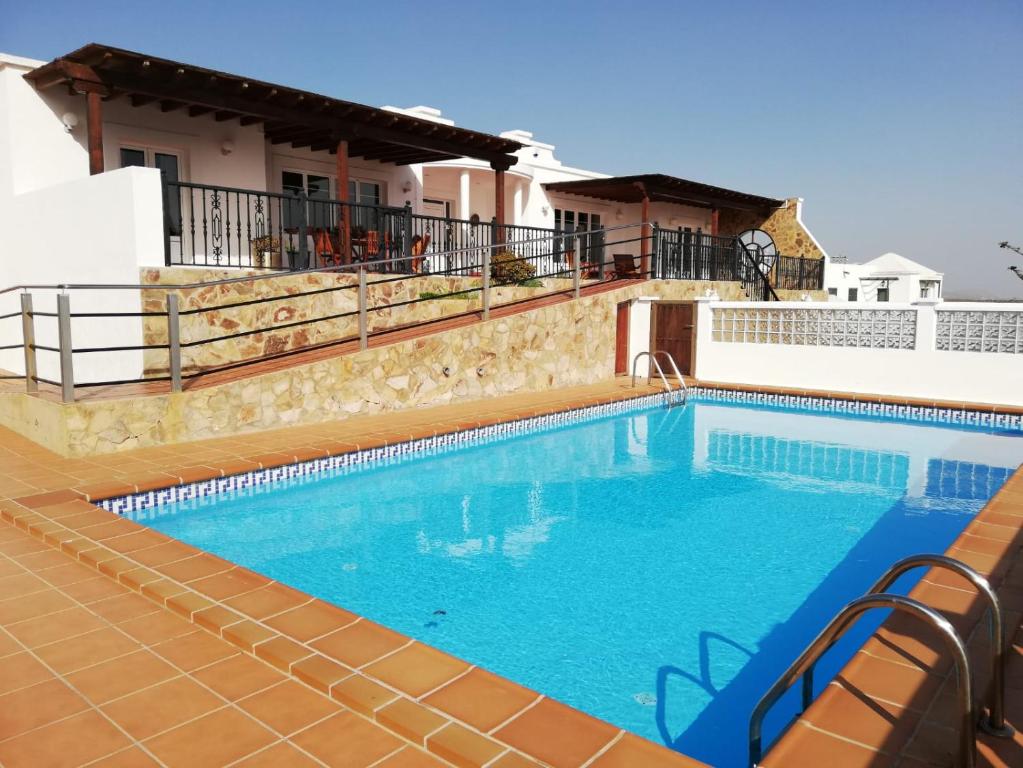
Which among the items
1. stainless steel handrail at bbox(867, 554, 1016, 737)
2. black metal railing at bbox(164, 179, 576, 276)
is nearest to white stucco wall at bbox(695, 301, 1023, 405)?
black metal railing at bbox(164, 179, 576, 276)

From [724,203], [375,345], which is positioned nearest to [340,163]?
[375,345]

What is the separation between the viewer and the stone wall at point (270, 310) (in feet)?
27.4

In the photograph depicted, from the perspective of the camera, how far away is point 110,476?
5.77 meters

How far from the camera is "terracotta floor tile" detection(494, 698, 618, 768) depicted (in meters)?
2.24

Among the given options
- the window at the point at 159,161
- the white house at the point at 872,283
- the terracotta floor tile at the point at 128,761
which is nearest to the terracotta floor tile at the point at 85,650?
the terracotta floor tile at the point at 128,761

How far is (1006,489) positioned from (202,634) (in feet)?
19.8

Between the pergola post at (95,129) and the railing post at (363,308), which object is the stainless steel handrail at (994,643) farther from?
the pergola post at (95,129)

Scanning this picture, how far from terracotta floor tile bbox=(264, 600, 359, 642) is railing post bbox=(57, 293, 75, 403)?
14.2 feet

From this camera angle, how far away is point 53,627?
3.19 meters

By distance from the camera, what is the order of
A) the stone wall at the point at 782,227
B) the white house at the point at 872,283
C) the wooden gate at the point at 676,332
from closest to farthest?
the wooden gate at the point at 676,332
the stone wall at the point at 782,227
the white house at the point at 872,283

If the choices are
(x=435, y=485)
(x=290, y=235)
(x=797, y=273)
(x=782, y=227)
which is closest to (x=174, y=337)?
(x=435, y=485)

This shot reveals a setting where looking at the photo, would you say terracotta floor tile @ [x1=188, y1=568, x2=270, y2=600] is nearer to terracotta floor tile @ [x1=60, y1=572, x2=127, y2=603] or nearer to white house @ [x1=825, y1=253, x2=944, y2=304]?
terracotta floor tile @ [x1=60, y1=572, x2=127, y2=603]

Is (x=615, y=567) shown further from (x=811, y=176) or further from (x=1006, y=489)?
(x=811, y=176)

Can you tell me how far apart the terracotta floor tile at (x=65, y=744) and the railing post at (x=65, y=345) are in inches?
184
